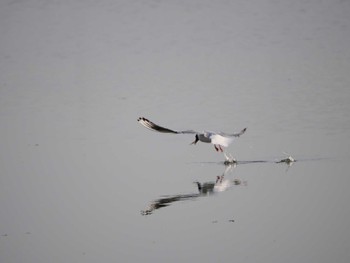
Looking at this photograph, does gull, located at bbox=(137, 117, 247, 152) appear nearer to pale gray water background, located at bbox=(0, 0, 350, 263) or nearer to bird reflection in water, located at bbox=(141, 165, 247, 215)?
pale gray water background, located at bbox=(0, 0, 350, 263)

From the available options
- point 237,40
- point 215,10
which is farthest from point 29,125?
point 215,10

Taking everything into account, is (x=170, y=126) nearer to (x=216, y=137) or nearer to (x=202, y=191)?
(x=216, y=137)

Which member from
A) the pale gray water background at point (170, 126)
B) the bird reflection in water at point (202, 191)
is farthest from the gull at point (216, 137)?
the bird reflection in water at point (202, 191)

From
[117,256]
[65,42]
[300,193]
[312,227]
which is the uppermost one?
[65,42]

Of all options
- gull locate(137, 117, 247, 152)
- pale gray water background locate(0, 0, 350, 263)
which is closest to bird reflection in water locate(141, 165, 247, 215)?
pale gray water background locate(0, 0, 350, 263)

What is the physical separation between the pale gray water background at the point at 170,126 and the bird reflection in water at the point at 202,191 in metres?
0.10

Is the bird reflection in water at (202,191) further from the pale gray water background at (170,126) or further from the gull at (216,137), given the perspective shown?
the gull at (216,137)

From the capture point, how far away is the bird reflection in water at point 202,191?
32.9 feet

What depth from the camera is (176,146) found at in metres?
13.6

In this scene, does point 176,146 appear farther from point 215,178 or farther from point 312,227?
point 312,227

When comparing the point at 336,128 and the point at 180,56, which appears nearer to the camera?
the point at 336,128

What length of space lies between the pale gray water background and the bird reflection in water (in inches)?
3.9

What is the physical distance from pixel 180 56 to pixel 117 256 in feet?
43.6

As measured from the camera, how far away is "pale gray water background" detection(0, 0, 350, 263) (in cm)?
894
